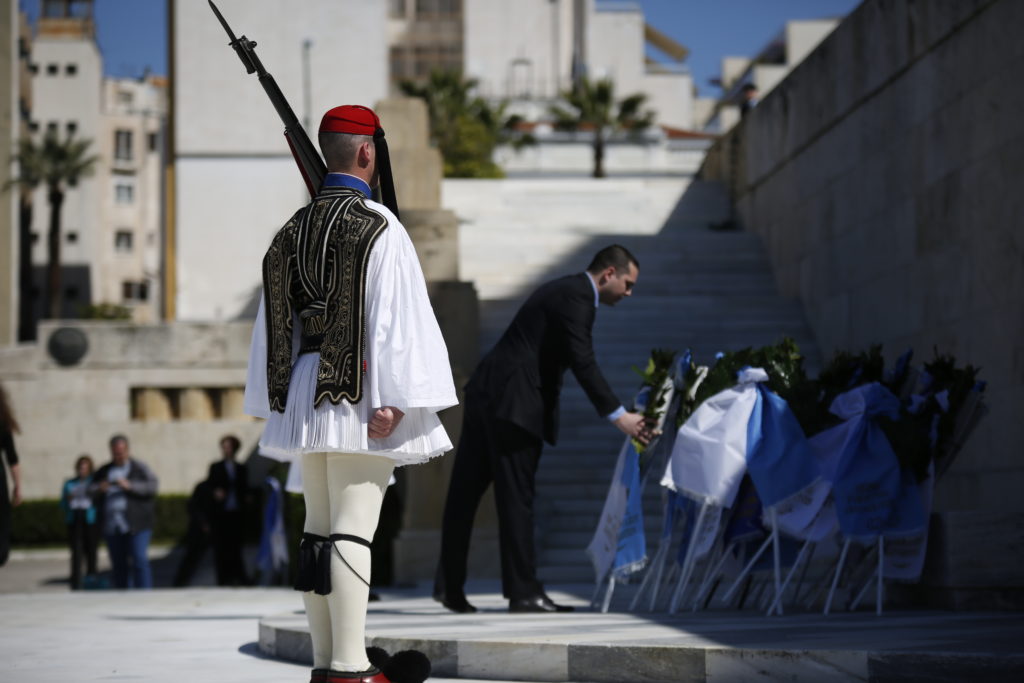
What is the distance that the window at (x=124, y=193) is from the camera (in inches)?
3958

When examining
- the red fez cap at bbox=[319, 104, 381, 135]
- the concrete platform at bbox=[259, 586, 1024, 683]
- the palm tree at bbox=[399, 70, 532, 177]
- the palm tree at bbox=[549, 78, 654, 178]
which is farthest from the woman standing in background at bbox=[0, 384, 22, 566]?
the palm tree at bbox=[549, 78, 654, 178]

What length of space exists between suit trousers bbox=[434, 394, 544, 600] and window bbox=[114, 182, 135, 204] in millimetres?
95855

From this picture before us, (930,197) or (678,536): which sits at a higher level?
(930,197)

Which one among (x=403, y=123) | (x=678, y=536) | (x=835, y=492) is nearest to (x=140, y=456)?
(x=403, y=123)

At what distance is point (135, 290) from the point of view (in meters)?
99.8

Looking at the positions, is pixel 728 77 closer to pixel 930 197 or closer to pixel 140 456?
pixel 140 456

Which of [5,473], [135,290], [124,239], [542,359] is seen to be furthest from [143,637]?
[124,239]

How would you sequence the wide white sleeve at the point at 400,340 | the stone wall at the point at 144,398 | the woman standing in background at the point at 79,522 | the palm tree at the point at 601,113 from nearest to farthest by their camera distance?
the wide white sleeve at the point at 400,340 < the woman standing in background at the point at 79,522 < the stone wall at the point at 144,398 < the palm tree at the point at 601,113

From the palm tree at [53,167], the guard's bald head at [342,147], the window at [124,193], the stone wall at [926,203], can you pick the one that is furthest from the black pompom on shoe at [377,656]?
the window at [124,193]

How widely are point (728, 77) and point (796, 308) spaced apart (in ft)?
325

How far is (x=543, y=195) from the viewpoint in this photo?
923 inches

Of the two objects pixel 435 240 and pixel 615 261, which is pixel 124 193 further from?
pixel 615 261

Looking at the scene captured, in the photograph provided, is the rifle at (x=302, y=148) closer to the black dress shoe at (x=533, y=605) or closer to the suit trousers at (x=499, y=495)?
the suit trousers at (x=499, y=495)

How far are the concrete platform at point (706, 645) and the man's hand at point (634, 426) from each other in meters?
0.92
